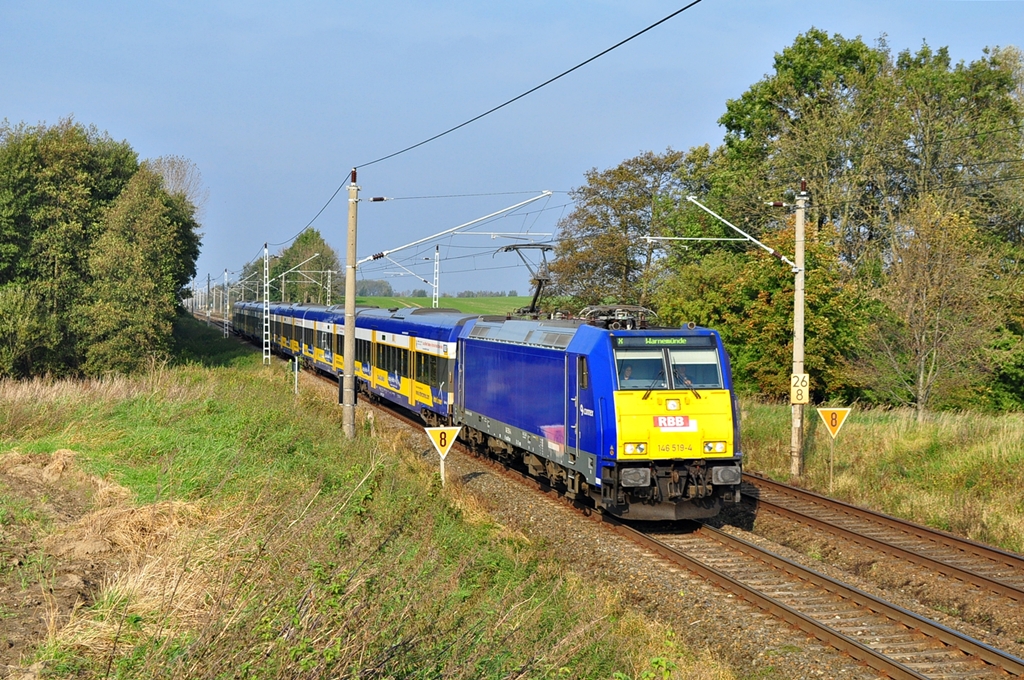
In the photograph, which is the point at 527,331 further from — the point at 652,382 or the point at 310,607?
the point at 310,607

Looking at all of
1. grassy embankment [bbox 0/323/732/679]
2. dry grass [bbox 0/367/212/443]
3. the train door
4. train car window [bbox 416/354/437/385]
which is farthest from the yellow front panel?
train car window [bbox 416/354/437/385]

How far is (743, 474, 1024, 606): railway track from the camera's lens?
479 inches

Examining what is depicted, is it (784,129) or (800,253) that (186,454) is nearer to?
(800,253)

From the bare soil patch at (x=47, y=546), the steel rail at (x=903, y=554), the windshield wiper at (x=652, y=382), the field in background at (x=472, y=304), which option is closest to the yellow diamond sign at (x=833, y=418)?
the steel rail at (x=903, y=554)

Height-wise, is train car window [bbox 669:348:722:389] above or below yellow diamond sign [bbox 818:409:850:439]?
above

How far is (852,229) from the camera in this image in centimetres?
4138

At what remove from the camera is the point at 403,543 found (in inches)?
424

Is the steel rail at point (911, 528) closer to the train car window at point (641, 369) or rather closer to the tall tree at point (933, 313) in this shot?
the train car window at point (641, 369)

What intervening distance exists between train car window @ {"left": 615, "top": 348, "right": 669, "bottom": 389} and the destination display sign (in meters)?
0.10

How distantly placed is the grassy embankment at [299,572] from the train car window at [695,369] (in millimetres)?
3469

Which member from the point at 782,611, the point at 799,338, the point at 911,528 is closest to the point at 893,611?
the point at 782,611

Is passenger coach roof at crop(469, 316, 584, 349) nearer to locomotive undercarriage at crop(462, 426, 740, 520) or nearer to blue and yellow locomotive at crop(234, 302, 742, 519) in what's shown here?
blue and yellow locomotive at crop(234, 302, 742, 519)

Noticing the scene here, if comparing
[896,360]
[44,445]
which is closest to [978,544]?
[44,445]

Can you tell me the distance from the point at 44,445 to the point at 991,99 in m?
42.6
